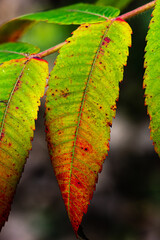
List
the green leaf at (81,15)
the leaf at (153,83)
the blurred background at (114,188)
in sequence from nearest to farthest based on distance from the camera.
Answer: the leaf at (153,83)
the green leaf at (81,15)
the blurred background at (114,188)

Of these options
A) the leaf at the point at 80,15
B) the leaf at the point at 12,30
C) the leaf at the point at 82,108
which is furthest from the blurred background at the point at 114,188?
the leaf at the point at 82,108

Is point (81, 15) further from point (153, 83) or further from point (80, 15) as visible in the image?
point (153, 83)

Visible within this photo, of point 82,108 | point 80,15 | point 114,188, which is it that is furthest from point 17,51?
point 114,188

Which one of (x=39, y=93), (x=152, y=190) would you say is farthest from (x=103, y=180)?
(x=39, y=93)

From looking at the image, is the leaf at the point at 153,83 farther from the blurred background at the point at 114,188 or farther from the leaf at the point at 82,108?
the blurred background at the point at 114,188

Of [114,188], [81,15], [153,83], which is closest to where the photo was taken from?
[153,83]

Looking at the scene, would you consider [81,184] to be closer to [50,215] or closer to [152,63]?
[152,63]
